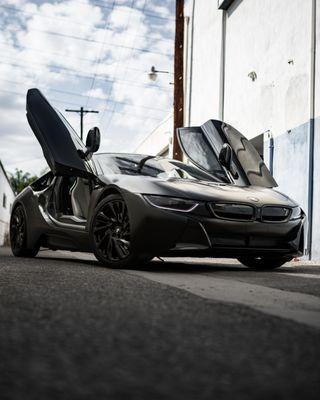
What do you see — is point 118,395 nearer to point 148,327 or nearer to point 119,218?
point 148,327

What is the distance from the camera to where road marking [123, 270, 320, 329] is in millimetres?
2924

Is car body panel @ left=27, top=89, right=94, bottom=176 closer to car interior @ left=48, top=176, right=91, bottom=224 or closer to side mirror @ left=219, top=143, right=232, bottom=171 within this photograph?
car interior @ left=48, top=176, right=91, bottom=224

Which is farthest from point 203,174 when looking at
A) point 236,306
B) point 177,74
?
point 177,74

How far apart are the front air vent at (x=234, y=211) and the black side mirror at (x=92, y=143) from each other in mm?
1594

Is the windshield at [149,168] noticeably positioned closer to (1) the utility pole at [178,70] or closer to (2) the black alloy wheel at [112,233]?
(2) the black alloy wheel at [112,233]

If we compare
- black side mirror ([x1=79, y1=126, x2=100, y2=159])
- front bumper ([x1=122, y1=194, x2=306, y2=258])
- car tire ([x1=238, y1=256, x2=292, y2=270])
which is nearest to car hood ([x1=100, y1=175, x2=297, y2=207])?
→ front bumper ([x1=122, y1=194, x2=306, y2=258])

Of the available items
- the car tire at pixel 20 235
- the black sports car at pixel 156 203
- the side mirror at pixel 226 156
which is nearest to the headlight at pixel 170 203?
the black sports car at pixel 156 203

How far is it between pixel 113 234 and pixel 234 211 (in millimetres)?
1117

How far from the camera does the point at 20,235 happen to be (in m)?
7.99

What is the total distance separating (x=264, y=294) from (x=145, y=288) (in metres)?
0.70

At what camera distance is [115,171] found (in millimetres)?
6441

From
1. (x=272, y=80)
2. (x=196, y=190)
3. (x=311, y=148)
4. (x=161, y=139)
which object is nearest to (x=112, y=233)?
(x=196, y=190)

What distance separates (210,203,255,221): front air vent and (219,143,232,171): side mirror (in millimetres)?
1138

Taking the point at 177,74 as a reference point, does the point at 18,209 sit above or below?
below
